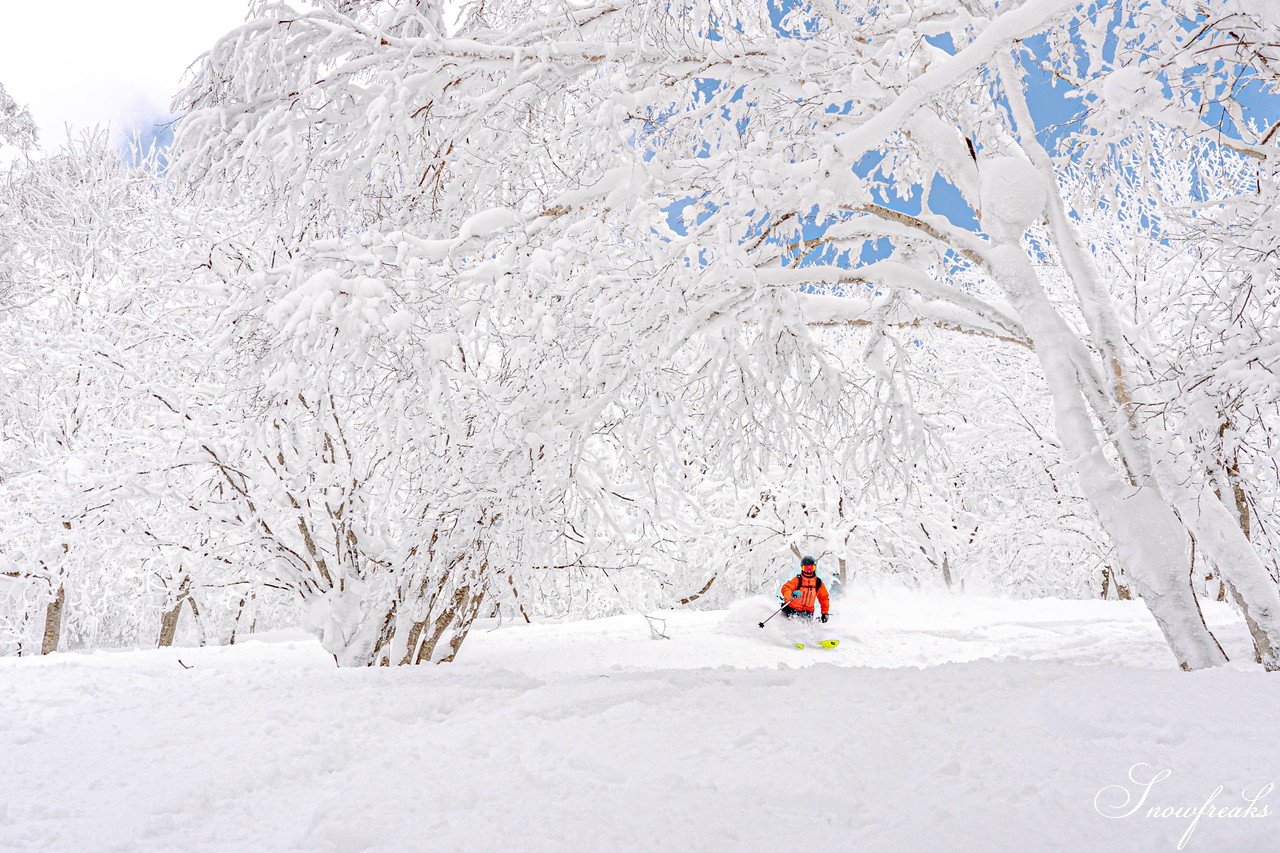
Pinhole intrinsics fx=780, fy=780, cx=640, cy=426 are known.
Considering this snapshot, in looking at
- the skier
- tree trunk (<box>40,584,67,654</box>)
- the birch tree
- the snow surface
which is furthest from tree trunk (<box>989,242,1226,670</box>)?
tree trunk (<box>40,584,67,654</box>)

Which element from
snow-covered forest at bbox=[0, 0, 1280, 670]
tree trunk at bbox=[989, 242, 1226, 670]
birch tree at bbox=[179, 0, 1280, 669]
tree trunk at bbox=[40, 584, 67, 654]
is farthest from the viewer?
tree trunk at bbox=[40, 584, 67, 654]

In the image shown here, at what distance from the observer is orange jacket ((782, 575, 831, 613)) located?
10.5m

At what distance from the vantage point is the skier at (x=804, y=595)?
34.4 feet

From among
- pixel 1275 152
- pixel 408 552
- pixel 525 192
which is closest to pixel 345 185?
pixel 525 192

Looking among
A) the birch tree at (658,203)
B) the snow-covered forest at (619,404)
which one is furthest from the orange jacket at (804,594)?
the birch tree at (658,203)

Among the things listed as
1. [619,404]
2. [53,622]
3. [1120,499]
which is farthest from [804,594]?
[53,622]

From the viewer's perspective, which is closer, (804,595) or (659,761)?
(659,761)

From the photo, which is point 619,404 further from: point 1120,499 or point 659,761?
point 1120,499

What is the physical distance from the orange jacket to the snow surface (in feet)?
19.4

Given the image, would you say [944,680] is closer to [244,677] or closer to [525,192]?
[525,192]

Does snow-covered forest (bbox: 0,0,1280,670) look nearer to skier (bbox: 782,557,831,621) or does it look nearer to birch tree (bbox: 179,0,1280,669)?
birch tree (bbox: 179,0,1280,669)

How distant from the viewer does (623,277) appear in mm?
4742

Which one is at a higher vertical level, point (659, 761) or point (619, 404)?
point (619, 404)

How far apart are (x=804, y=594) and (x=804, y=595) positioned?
1cm
